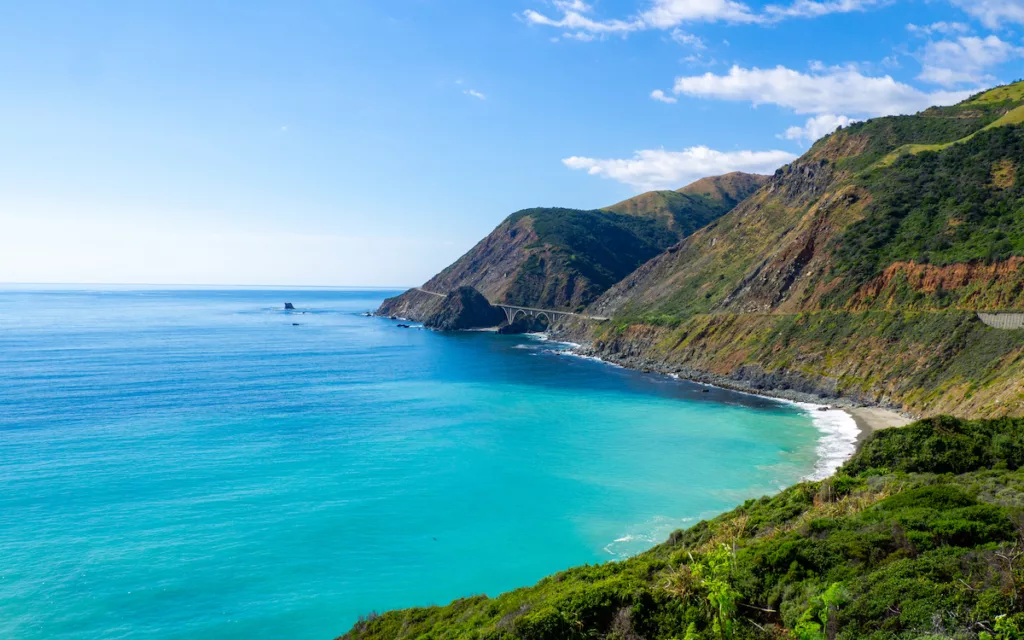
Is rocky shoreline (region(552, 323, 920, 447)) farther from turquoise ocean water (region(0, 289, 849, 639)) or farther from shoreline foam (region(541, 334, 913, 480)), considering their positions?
turquoise ocean water (region(0, 289, 849, 639))

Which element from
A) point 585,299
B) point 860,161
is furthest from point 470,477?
point 585,299

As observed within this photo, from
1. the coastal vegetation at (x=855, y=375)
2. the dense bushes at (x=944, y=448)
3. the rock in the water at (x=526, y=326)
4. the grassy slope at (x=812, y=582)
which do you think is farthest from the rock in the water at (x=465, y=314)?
the grassy slope at (x=812, y=582)

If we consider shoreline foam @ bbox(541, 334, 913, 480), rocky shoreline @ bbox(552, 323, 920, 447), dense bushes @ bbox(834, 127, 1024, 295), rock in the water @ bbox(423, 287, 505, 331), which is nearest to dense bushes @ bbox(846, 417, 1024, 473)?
shoreline foam @ bbox(541, 334, 913, 480)

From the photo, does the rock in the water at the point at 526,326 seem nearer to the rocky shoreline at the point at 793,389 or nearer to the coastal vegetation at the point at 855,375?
the coastal vegetation at the point at 855,375

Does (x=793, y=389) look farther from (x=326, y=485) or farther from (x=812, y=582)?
(x=812, y=582)

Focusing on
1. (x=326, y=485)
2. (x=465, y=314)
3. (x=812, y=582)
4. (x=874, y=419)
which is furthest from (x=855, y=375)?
(x=465, y=314)
